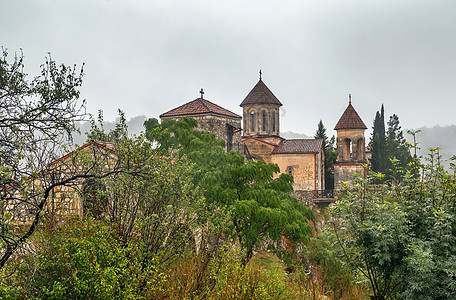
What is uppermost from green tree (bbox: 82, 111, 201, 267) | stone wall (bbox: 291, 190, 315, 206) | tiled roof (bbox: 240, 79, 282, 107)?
tiled roof (bbox: 240, 79, 282, 107)

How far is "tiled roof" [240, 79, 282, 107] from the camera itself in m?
32.7

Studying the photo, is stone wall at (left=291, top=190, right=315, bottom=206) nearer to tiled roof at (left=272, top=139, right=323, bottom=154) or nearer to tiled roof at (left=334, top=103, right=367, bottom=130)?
tiled roof at (left=272, top=139, right=323, bottom=154)

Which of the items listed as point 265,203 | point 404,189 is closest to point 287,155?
point 265,203

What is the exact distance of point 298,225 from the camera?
13.4 m

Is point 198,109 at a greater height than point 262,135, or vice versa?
point 198,109

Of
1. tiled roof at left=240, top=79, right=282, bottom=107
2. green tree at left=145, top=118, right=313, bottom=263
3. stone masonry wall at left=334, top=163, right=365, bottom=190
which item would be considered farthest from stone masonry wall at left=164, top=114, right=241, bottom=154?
stone masonry wall at left=334, top=163, right=365, bottom=190

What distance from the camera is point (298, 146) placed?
30.0 m

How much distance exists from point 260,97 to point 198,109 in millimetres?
8976

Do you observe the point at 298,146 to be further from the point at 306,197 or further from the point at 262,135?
the point at 306,197

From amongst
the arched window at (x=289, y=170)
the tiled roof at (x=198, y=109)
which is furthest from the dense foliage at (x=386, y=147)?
the tiled roof at (x=198, y=109)

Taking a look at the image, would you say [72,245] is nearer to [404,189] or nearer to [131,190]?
[131,190]

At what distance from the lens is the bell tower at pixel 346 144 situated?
31172 mm

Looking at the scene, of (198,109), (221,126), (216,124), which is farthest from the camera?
(221,126)

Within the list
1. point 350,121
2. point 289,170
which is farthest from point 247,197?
point 350,121
